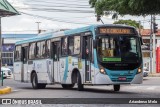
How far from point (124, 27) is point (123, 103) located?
6615 mm

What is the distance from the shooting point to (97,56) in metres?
21.7

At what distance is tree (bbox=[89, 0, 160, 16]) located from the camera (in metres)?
18.6

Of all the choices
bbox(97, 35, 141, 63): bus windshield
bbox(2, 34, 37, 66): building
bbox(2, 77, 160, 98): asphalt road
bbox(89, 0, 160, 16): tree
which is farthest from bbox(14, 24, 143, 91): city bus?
bbox(2, 34, 37, 66): building

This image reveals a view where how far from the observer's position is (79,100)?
1794 centimetres

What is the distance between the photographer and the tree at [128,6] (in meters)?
18.6

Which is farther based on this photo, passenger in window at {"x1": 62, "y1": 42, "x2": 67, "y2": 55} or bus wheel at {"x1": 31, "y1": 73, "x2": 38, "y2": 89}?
bus wheel at {"x1": 31, "y1": 73, "x2": 38, "y2": 89}

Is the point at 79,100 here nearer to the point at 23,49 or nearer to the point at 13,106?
the point at 13,106

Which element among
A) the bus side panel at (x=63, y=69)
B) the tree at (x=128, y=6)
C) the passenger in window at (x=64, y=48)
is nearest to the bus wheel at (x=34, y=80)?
the bus side panel at (x=63, y=69)

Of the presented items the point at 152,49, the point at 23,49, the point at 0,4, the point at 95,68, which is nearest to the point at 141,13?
the point at 95,68

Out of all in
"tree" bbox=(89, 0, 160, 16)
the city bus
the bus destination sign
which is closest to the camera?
"tree" bbox=(89, 0, 160, 16)

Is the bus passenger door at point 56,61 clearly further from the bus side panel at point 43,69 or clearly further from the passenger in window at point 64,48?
the passenger in window at point 64,48

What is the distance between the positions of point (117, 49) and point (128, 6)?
2961 millimetres

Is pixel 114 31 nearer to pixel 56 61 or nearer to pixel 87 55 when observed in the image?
pixel 87 55

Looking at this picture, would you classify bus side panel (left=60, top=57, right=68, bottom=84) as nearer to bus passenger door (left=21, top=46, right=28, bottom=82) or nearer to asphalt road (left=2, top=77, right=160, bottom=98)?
asphalt road (left=2, top=77, right=160, bottom=98)
